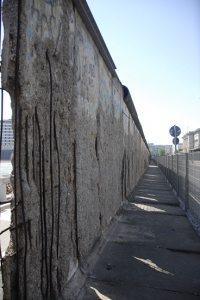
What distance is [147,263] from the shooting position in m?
3.79

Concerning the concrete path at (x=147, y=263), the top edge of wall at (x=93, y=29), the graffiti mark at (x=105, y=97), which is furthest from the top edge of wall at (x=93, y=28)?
the concrete path at (x=147, y=263)

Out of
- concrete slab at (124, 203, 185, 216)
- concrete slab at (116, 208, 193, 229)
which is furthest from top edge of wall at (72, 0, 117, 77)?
concrete slab at (124, 203, 185, 216)

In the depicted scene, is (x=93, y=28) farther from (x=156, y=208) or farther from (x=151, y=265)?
(x=156, y=208)

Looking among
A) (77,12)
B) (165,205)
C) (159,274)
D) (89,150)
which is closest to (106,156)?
(89,150)

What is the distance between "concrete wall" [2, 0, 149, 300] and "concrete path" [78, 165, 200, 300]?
0.36 metres

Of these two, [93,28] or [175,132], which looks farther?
[175,132]

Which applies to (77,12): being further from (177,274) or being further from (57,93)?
(177,274)

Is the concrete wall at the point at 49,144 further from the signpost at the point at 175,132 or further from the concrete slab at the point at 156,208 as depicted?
the signpost at the point at 175,132

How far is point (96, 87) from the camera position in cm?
412

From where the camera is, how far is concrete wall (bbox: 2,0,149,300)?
198 centimetres

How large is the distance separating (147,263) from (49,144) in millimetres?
2399

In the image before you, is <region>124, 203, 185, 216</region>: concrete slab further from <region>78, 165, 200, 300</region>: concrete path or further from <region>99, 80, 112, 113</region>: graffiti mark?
<region>99, 80, 112, 113</region>: graffiti mark

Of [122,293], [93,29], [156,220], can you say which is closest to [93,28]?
[93,29]

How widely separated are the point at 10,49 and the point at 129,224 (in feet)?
15.5
